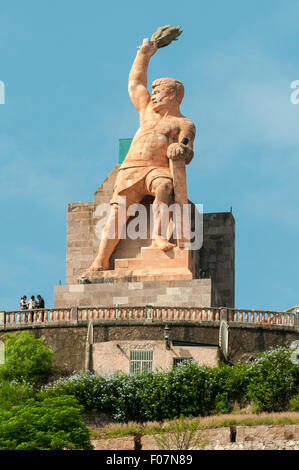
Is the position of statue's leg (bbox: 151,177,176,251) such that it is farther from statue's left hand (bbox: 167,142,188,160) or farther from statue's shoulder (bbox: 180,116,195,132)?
statue's shoulder (bbox: 180,116,195,132)

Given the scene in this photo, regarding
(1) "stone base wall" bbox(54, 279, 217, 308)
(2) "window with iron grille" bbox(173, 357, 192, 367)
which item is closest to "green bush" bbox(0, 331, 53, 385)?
(2) "window with iron grille" bbox(173, 357, 192, 367)

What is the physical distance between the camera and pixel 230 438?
58.9 meters

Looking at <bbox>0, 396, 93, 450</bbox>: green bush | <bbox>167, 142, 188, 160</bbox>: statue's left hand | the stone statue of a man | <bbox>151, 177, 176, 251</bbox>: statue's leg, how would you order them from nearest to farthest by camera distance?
<bbox>0, 396, 93, 450</bbox>: green bush → <bbox>151, 177, 176, 251</bbox>: statue's leg → the stone statue of a man → <bbox>167, 142, 188, 160</bbox>: statue's left hand

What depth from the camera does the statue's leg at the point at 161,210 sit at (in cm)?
7431

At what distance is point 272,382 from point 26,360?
1062 cm

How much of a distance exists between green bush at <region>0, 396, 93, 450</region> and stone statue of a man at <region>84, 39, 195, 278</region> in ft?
53.3

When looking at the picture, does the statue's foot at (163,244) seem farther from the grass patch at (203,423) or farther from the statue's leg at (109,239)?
the grass patch at (203,423)

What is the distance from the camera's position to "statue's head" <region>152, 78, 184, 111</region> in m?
76.8

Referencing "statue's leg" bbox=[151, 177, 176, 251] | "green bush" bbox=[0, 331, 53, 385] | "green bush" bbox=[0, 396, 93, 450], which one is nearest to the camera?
"green bush" bbox=[0, 396, 93, 450]

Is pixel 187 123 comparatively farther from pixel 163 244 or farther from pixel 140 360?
pixel 140 360

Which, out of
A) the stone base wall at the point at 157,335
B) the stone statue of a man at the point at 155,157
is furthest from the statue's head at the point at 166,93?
the stone base wall at the point at 157,335

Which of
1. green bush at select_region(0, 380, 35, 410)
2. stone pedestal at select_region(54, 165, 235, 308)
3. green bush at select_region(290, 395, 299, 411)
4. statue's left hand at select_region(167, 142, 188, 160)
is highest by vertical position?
statue's left hand at select_region(167, 142, 188, 160)
